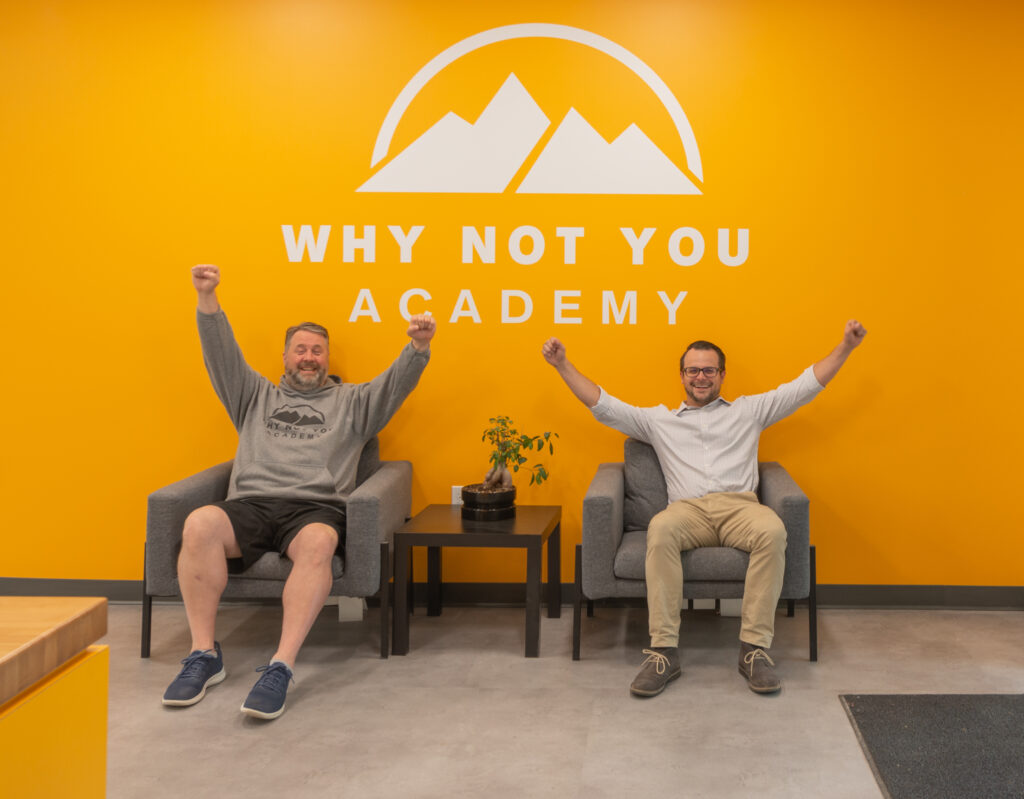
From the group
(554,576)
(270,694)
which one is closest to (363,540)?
(270,694)

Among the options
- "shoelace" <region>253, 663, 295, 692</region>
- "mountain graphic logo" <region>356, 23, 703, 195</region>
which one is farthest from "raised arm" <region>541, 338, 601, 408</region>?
"shoelace" <region>253, 663, 295, 692</region>

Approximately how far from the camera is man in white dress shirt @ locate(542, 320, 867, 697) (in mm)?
3117

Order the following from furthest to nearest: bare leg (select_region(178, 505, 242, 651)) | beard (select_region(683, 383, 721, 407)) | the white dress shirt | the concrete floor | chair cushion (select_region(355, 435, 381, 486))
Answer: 1. chair cushion (select_region(355, 435, 381, 486))
2. beard (select_region(683, 383, 721, 407))
3. the white dress shirt
4. bare leg (select_region(178, 505, 242, 651))
5. the concrete floor

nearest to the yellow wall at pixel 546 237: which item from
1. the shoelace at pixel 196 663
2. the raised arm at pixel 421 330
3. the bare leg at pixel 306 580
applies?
the raised arm at pixel 421 330

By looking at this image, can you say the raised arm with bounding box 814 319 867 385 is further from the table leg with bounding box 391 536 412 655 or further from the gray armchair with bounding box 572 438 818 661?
the table leg with bounding box 391 536 412 655

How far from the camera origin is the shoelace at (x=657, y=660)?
3.04 meters

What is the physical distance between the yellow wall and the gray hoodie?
0.41 meters

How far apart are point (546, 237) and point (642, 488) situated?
114 cm

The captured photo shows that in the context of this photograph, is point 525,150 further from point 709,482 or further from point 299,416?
point 709,482

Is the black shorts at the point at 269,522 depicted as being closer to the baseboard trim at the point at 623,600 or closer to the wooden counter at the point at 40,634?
the baseboard trim at the point at 623,600

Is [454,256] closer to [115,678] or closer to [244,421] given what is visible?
[244,421]

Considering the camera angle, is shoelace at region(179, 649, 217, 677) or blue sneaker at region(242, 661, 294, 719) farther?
shoelace at region(179, 649, 217, 677)

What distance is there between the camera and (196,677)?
9.57 ft

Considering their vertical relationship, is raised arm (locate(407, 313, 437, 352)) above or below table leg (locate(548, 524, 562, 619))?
above
